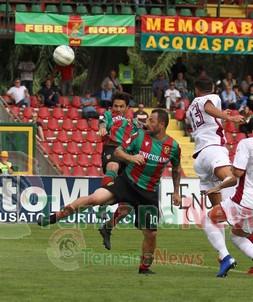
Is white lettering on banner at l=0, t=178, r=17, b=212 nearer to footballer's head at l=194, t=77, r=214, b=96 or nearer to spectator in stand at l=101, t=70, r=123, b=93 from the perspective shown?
footballer's head at l=194, t=77, r=214, b=96

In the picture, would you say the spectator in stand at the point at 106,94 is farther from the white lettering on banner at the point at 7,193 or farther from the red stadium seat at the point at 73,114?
the white lettering on banner at the point at 7,193

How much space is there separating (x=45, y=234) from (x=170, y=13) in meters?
14.3

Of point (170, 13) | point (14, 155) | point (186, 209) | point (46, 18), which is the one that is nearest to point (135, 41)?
point (170, 13)

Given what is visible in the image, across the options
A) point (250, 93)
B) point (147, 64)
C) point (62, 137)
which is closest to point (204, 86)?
point (62, 137)

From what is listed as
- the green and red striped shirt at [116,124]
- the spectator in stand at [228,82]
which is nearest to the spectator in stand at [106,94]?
the spectator in stand at [228,82]

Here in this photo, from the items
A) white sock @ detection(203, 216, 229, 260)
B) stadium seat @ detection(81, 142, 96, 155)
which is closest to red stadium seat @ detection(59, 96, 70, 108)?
stadium seat @ detection(81, 142, 96, 155)

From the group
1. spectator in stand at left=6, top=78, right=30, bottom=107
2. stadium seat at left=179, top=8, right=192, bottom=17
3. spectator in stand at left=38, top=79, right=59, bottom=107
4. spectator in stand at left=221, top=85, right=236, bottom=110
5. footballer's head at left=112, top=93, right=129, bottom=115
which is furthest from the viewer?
stadium seat at left=179, top=8, right=192, bottom=17

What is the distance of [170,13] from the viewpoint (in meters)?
31.5

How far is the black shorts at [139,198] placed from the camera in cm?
1191

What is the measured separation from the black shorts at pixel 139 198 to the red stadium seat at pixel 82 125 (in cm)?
1675

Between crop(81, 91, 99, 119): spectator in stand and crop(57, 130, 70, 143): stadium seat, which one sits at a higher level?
crop(81, 91, 99, 119): spectator in stand

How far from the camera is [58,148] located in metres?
27.5

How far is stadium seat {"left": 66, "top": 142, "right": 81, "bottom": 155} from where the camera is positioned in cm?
2766

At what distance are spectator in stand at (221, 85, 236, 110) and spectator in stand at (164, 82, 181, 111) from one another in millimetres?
1284
